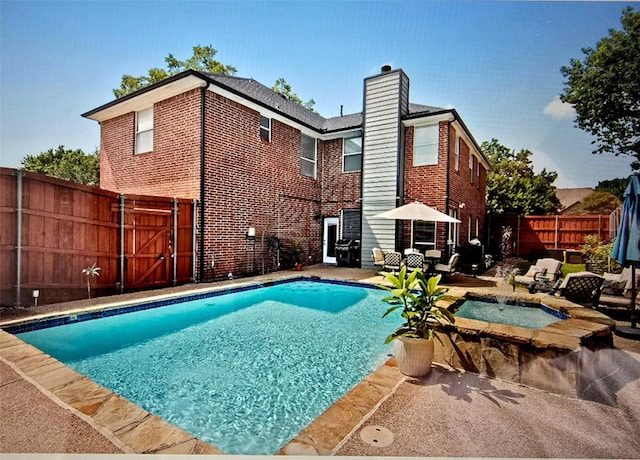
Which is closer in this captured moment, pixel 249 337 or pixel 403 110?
pixel 249 337

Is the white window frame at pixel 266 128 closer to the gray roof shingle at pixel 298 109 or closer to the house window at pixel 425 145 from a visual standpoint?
the gray roof shingle at pixel 298 109

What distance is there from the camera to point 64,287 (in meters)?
5.77

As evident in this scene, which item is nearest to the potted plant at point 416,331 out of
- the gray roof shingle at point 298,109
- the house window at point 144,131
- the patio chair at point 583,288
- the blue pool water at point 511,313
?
the blue pool water at point 511,313

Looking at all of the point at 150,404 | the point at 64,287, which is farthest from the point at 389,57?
the point at 64,287

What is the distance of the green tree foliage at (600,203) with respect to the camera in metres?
12.4

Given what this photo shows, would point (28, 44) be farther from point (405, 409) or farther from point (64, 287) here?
point (405, 409)

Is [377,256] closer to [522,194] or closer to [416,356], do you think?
[416,356]

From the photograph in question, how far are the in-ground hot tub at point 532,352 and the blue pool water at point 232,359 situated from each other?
1.12 meters

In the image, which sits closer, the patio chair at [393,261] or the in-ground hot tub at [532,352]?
the in-ground hot tub at [532,352]

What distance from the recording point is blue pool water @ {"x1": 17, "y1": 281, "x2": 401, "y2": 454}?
2.73 metres

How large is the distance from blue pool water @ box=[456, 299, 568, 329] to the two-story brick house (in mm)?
4160

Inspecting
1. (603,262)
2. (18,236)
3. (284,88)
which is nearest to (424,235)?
(603,262)

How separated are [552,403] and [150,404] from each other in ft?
11.2

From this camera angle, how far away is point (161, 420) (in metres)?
2.18
